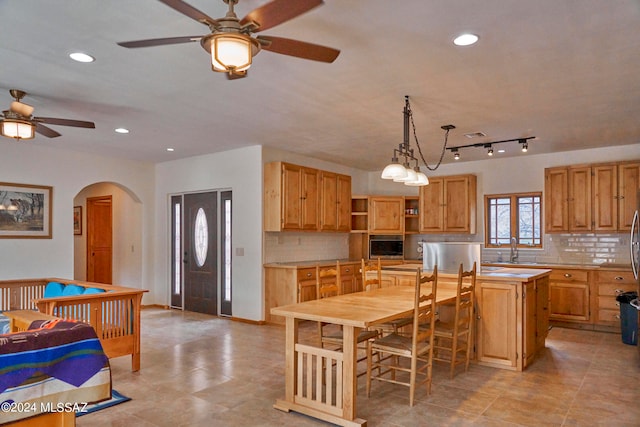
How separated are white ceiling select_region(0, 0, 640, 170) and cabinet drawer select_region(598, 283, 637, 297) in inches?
76.3

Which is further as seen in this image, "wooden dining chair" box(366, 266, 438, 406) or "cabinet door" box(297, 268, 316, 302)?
"cabinet door" box(297, 268, 316, 302)

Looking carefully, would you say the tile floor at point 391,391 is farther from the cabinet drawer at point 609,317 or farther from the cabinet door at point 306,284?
the cabinet door at point 306,284

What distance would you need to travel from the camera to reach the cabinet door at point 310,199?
666 centimetres

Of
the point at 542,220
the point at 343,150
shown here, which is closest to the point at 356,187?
the point at 343,150

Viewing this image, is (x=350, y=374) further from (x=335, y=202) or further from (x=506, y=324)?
(x=335, y=202)

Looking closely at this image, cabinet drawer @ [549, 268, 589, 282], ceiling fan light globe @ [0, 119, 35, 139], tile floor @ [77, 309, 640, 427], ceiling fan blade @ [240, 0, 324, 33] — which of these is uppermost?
ceiling fan blade @ [240, 0, 324, 33]

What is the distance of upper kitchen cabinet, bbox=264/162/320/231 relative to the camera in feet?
20.6

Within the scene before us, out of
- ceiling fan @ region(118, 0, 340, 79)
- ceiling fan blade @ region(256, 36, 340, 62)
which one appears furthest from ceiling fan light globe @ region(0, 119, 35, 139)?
ceiling fan blade @ region(256, 36, 340, 62)

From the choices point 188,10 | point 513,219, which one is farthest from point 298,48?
point 513,219

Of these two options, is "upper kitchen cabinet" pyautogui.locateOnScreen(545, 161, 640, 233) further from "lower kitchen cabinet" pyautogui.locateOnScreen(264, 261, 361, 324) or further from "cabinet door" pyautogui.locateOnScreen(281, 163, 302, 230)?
"cabinet door" pyautogui.locateOnScreen(281, 163, 302, 230)

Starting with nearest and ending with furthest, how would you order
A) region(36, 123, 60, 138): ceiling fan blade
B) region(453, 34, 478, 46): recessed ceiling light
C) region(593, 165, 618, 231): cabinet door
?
region(453, 34, 478, 46): recessed ceiling light → region(36, 123, 60, 138): ceiling fan blade → region(593, 165, 618, 231): cabinet door

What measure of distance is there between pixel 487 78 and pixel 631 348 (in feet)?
12.4

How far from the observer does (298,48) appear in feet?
8.01

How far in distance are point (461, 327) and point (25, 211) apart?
5.88 m
